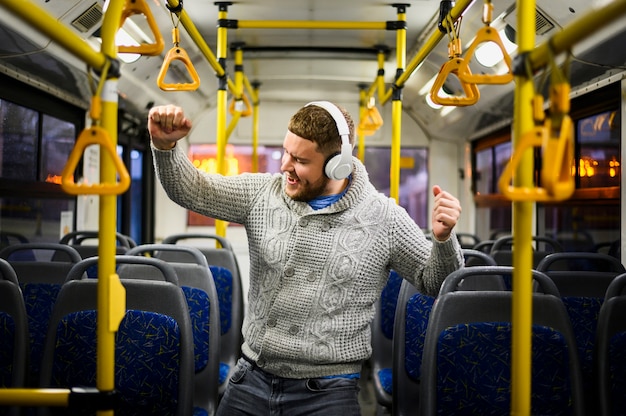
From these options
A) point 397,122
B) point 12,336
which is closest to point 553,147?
point 12,336

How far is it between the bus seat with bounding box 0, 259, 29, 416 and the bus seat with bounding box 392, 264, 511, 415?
1.58 m

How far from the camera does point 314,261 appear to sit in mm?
1812

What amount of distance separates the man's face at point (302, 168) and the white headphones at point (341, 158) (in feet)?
0.13

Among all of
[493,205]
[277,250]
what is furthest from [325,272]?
[493,205]

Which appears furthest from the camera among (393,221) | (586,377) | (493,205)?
(493,205)

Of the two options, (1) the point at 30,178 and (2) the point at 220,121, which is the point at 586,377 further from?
(1) the point at 30,178

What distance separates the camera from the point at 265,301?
1.84m

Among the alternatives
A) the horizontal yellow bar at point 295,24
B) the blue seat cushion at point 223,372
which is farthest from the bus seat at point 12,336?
the horizontal yellow bar at point 295,24

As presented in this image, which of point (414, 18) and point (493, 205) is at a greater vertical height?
point (414, 18)

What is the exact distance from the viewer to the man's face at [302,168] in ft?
6.06

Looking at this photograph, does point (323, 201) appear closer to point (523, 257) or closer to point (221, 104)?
point (523, 257)

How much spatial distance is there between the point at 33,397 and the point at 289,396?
0.73 m

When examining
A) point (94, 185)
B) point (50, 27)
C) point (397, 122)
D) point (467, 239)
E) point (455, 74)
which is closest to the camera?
point (50, 27)

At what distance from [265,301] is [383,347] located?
6.48ft
